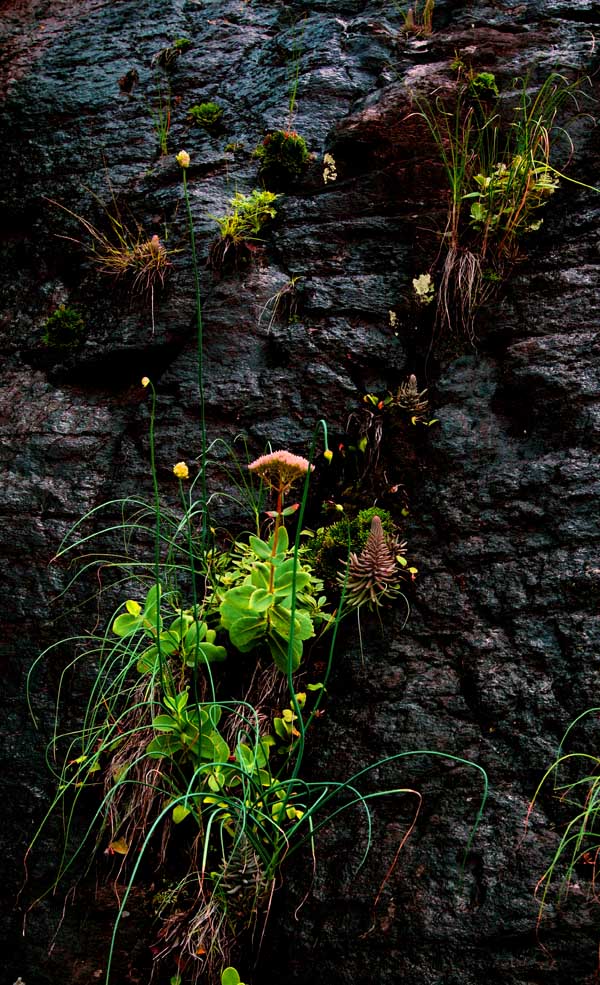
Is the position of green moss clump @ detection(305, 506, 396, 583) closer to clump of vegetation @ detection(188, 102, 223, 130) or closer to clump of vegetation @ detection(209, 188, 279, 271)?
clump of vegetation @ detection(209, 188, 279, 271)

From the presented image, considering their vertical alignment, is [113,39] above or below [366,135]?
above

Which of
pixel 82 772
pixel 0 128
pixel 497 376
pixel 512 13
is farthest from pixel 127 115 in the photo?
pixel 82 772

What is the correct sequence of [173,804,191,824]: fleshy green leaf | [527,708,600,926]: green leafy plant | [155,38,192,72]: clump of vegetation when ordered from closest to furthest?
1. [527,708,600,926]: green leafy plant
2. [173,804,191,824]: fleshy green leaf
3. [155,38,192,72]: clump of vegetation

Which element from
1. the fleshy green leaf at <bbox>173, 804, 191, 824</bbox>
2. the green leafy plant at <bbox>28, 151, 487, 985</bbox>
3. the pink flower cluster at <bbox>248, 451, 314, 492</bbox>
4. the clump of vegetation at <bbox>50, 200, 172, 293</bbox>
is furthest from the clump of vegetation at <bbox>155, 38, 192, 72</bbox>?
the fleshy green leaf at <bbox>173, 804, 191, 824</bbox>

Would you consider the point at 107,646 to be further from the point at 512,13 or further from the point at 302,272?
the point at 512,13

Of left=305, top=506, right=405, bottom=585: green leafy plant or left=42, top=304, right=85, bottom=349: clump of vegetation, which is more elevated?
left=42, top=304, right=85, bottom=349: clump of vegetation

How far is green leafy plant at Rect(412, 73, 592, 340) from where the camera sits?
12.6ft

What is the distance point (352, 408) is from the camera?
376 cm

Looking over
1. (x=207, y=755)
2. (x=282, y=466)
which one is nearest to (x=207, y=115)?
(x=282, y=466)

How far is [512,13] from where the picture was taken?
→ 16.3ft

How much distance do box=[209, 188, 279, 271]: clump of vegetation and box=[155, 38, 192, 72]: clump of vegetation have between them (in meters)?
2.02

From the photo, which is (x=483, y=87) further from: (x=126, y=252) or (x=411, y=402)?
(x=126, y=252)

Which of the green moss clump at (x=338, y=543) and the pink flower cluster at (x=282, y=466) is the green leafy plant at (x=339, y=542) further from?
the pink flower cluster at (x=282, y=466)

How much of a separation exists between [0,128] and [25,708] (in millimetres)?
4490
